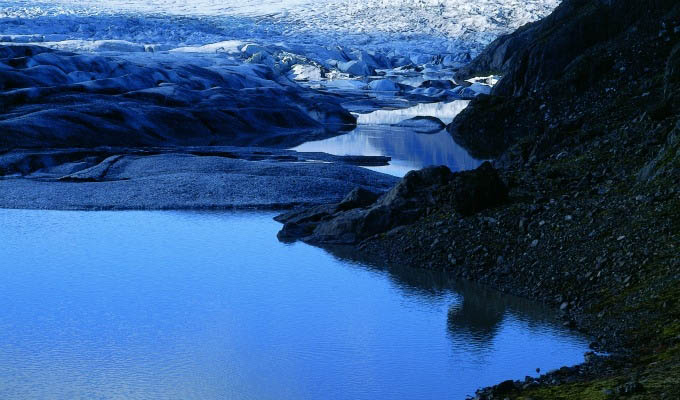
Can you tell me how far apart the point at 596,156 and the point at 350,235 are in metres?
4.72

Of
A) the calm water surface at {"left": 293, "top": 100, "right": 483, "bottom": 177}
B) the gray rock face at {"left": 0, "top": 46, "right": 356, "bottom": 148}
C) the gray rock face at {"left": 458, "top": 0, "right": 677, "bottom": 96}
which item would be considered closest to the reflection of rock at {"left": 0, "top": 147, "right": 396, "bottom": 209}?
the calm water surface at {"left": 293, "top": 100, "right": 483, "bottom": 177}

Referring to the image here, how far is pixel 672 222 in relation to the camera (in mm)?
12383

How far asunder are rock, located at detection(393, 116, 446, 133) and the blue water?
24402 millimetres

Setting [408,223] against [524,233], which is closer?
[524,233]

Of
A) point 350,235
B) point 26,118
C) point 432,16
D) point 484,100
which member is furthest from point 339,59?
point 350,235

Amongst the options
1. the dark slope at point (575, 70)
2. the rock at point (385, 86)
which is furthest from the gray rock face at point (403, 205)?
the rock at point (385, 86)

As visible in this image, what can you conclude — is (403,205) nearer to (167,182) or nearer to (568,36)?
(167,182)

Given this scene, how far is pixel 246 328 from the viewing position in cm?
1234

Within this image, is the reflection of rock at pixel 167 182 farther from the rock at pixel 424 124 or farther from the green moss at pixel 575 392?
the rock at pixel 424 124

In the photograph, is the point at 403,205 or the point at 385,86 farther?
the point at 385,86

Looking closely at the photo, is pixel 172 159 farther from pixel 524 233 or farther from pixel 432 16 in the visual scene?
pixel 432 16

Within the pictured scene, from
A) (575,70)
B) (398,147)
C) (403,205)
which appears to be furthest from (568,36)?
(403,205)

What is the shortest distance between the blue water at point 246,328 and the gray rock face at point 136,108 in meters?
16.9

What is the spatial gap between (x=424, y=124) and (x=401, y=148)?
26.8 feet
